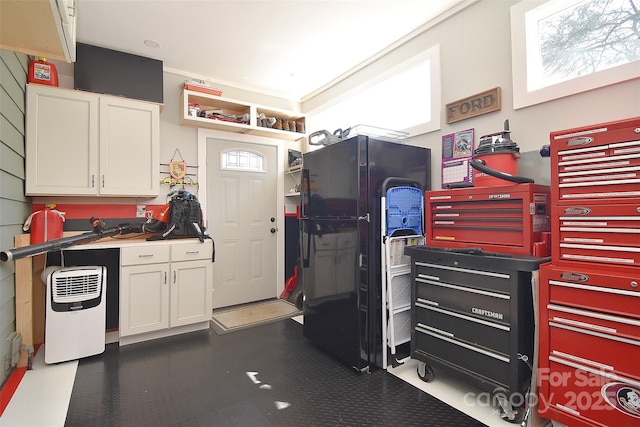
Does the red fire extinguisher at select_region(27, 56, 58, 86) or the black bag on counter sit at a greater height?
the red fire extinguisher at select_region(27, 56, 58, 86)

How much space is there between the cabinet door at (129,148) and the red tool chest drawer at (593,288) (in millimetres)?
3247

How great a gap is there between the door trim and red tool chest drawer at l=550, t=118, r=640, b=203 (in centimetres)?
322

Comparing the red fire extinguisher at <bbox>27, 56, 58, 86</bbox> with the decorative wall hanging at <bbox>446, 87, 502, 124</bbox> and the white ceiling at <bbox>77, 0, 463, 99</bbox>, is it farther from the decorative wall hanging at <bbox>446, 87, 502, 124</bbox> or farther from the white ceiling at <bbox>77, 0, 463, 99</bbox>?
the decorative wall hanging at <bbox>446, 87, 502, 124</bbox>

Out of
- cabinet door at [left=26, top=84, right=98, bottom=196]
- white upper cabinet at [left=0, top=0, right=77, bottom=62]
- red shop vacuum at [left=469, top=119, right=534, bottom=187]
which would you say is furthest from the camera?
cabinet door at [left=26, top=84, right=98, bottom=196]

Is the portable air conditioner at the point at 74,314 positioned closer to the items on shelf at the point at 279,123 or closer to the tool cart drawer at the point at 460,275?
the items on shelf at the point at 279,123

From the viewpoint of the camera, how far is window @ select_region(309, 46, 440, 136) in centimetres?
265

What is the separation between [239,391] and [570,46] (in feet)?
10.1

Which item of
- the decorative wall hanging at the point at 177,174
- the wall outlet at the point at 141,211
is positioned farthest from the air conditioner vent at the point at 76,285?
the decorative wall hanging at the point at 177,174

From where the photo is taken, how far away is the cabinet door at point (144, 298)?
2664 millimetres

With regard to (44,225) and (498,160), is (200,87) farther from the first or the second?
(498,160)

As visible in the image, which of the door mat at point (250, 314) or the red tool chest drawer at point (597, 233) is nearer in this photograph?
the red tool chest drawer at point (597, 233)

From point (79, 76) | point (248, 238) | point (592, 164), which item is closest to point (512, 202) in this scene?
point (592, 164)

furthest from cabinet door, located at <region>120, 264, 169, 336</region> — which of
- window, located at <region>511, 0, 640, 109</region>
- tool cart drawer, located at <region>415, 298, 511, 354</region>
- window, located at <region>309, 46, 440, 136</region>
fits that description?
window, located at <region>511, 0, 640, 109</region>

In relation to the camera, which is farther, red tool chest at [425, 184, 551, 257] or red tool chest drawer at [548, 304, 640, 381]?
red tool chest at [425, 184, 551, 257]
